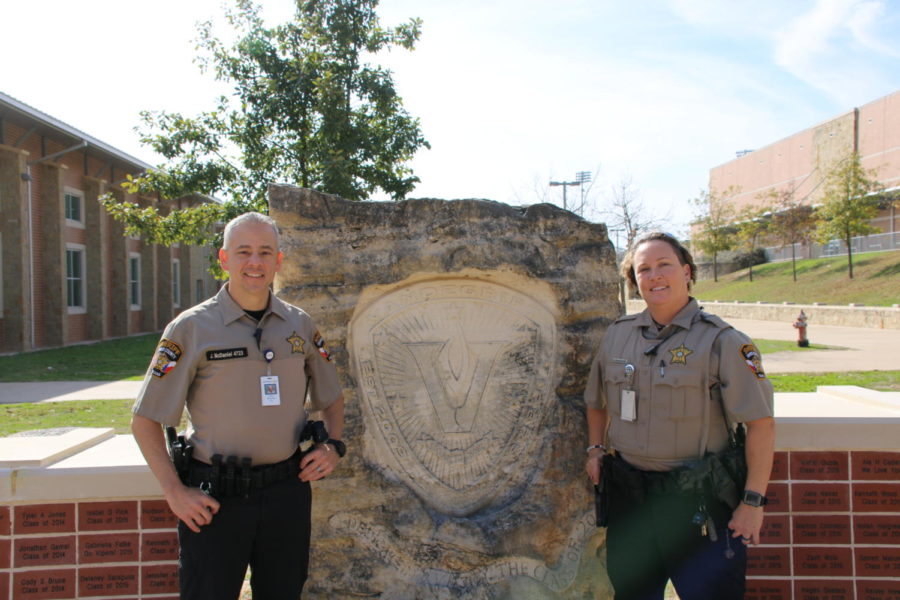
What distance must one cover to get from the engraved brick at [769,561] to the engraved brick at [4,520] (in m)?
3.05

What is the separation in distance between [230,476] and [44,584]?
135 centimetres

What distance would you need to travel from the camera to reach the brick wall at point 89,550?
2703mm

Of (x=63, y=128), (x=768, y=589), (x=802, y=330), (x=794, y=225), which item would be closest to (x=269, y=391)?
(x=768, y=589)

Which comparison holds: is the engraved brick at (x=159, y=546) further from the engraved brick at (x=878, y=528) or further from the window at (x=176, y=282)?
the window at (x=176, y=282)

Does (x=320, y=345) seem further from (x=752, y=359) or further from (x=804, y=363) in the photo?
(x=804, y=363)

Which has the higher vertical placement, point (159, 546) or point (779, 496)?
point (779, 496)

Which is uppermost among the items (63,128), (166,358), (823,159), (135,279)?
(823,159)

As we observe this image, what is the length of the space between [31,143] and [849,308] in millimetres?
19472

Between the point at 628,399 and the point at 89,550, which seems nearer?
the point at 628,399

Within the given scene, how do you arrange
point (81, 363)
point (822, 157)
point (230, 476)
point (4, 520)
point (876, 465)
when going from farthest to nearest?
point (822, 157), point (81, 363), point (876, 465), point (4, 520), point (230, 476)

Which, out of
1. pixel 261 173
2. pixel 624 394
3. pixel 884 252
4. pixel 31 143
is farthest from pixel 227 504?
pixel 884 252

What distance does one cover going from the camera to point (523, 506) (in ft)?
9.50

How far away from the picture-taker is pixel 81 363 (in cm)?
1188

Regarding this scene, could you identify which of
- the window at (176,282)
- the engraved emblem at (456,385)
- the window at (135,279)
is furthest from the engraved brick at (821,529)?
the window at (176,282)
